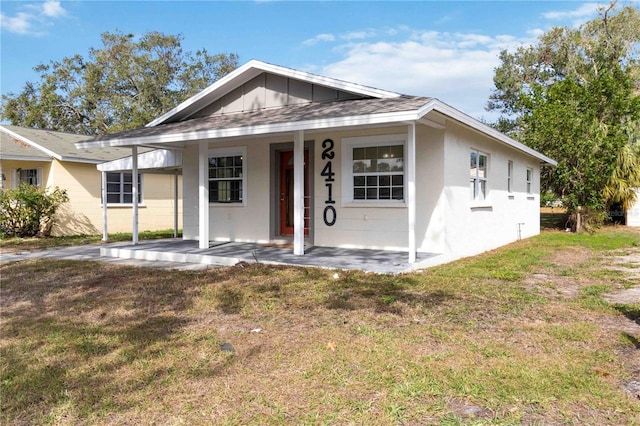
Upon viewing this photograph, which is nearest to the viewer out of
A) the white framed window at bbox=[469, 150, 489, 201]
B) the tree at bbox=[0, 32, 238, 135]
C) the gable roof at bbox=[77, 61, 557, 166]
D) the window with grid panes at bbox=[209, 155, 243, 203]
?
the gable roof at bbox=[77, 61, 557, 166]

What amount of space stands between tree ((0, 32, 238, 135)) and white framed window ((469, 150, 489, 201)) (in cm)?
2539

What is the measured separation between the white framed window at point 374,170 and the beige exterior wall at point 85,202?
10735 millimetres

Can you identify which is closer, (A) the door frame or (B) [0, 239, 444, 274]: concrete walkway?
(B) [0, 239, 444, 274]: concrete walkway

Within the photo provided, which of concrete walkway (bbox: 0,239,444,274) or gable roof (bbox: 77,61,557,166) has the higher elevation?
gable roof (bbox: 77,61,557,166)

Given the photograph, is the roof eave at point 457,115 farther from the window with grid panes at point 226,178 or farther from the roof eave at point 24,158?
the roof eave at point 24,158

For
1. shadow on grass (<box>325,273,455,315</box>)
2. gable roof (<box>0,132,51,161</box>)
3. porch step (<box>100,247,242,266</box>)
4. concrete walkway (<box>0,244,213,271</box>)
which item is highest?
gable roof (<box>0,132,51,161</box>)

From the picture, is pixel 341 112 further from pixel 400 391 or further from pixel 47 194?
pixel 47 194

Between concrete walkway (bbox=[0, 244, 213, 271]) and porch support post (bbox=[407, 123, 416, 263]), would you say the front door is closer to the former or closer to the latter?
concrete walkway (bbox=[0, 244, 213, 271])

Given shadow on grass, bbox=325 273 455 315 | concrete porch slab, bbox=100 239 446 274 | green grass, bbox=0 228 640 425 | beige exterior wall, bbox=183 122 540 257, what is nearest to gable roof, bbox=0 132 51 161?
beige exterior wall, bbox=183 122 540 257

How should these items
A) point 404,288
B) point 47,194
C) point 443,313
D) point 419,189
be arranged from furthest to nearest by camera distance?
point 47,194, point 419,189, point 404,288, point 443,313

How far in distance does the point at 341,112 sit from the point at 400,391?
563cm

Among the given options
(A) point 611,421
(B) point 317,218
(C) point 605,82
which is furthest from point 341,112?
(C) point 605,82

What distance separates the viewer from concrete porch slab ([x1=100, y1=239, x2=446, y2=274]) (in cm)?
771

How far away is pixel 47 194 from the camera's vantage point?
606 inches
